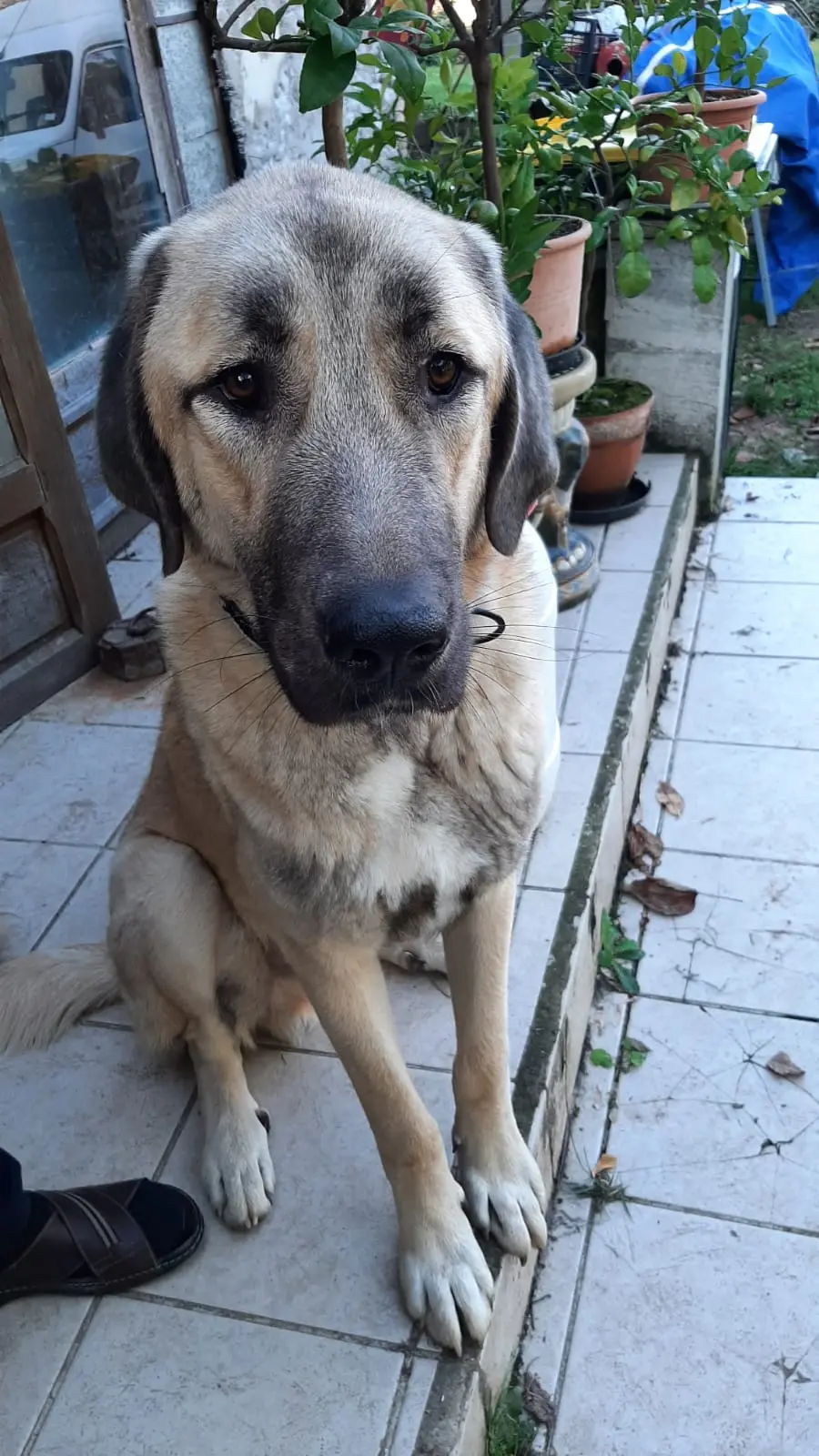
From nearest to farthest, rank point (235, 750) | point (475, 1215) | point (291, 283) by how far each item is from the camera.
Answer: point (291, 283)
point (235, 750)
point (475, 1215)

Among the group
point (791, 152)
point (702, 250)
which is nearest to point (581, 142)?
point (702, 250)

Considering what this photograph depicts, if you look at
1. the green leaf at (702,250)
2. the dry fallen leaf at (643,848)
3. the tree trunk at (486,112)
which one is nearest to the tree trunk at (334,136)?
the tree trunk at (486,112)

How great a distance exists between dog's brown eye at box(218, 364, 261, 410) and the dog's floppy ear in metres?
0.39

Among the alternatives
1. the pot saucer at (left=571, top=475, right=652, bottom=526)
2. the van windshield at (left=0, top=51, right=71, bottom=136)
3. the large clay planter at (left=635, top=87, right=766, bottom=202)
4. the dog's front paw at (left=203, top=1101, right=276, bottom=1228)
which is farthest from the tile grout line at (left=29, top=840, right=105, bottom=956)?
the large clay planter at (left=635, top=87, right=766, bottom=202)

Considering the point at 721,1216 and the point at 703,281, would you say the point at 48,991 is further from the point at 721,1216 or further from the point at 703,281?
the point at 703,281

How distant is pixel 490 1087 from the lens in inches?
68.5

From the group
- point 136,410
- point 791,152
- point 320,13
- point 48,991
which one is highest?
point 320,13

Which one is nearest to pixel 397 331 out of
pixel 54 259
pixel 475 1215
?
pixel 475 1215

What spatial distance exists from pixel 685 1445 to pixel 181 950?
3.64 ft

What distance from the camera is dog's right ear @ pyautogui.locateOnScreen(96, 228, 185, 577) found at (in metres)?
1.46

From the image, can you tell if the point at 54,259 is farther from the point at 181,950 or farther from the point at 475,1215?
the point at 475,1215

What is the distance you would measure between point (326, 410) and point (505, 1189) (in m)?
1.26

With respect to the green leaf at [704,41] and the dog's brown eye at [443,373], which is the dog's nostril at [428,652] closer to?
the dog's brown eye at [443,373]

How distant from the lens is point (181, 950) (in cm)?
180
